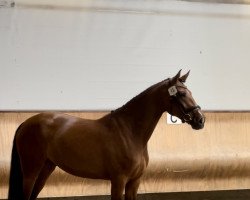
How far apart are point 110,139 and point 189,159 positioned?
0.70 meters

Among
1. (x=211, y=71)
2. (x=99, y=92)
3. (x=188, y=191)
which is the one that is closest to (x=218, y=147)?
(x=188, y=191)

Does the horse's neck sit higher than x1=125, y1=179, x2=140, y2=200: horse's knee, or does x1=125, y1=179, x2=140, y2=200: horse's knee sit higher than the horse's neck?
the horse's neck

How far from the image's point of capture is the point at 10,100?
4.88ft

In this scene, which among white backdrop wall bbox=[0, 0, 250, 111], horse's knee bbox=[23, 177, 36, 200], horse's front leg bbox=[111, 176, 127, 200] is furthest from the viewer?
white backdrop wall bbox=[0, 0, 250, 111]

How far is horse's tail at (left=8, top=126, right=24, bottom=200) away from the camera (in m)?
1.17

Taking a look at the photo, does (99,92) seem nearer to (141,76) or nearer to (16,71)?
(141,76)

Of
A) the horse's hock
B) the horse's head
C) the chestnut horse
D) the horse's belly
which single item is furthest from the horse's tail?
the horse's head

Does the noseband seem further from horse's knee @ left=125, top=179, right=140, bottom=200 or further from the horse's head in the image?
horse's knee @ left=125, top=179, right=140, bottom=200

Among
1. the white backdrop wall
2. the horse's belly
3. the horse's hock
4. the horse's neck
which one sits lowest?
the horse's hock

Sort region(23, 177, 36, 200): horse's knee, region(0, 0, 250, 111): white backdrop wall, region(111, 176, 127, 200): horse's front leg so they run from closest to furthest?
region(111, 176, 127, 200): horse's front leg, region(23, 177, 36, 200): horse's knee, region(0, 0, 250, 111): white backdrop wall

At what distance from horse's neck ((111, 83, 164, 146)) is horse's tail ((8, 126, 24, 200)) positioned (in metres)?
0.40

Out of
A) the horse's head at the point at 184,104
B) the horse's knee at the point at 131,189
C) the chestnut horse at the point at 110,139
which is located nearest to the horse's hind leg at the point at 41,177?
the chestnut horse at the point at 110,139

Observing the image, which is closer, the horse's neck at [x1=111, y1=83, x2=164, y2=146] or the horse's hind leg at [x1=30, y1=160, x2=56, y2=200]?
the horse's neck at [x1=111, y1=83, x2=164, y2=146]

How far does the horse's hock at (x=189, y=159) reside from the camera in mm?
1550
